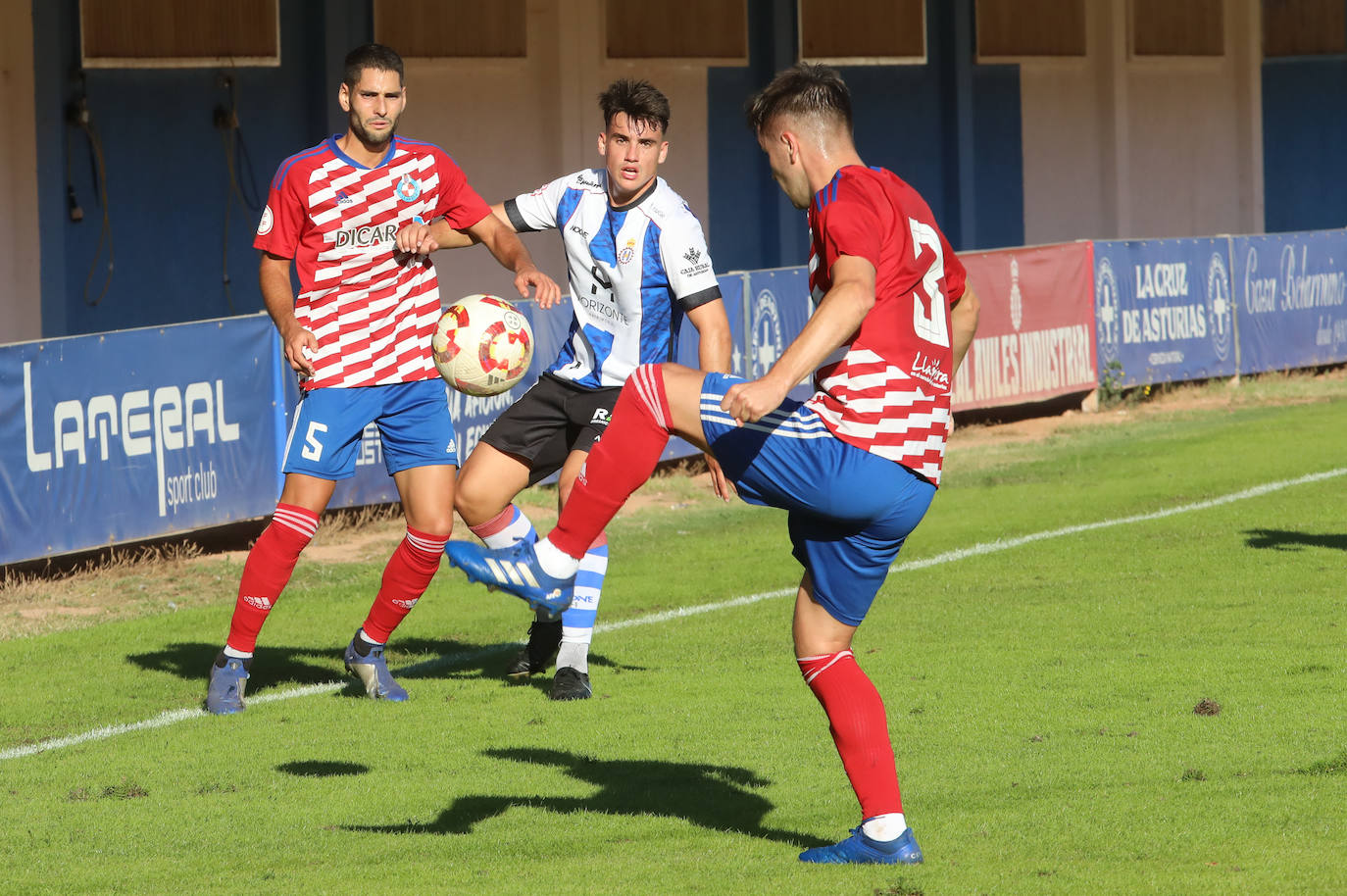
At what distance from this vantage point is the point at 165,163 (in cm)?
1666

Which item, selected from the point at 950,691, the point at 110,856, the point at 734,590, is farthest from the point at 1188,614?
the point at 110,856

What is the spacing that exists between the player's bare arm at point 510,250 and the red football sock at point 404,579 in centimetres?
116

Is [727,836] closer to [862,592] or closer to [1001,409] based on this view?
[862,592]

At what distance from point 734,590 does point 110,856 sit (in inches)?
207

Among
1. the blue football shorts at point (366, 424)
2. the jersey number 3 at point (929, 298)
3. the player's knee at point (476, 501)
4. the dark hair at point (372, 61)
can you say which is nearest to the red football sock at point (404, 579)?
the player's knee at point (476, 501)

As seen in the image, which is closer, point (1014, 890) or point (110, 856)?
point (1014, 890)

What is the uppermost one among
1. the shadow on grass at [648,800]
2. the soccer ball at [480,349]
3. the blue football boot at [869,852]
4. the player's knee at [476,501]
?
the soccer ball at [480,349]

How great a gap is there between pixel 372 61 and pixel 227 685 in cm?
268

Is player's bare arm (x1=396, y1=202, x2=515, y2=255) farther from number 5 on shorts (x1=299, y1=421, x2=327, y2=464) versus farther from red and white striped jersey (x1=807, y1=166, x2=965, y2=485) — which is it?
red and white striped jersey (x1=807, y1=166, x2=965, y2=485)

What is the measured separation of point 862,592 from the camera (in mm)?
4988

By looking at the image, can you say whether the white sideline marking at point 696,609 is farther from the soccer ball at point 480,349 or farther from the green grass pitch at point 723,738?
the soccer ball at point 480,349

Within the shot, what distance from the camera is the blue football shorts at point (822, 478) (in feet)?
15.5

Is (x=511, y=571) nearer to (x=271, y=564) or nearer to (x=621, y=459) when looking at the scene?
(x=621, y=459)

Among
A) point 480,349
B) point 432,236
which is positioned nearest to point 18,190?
point 432,236
